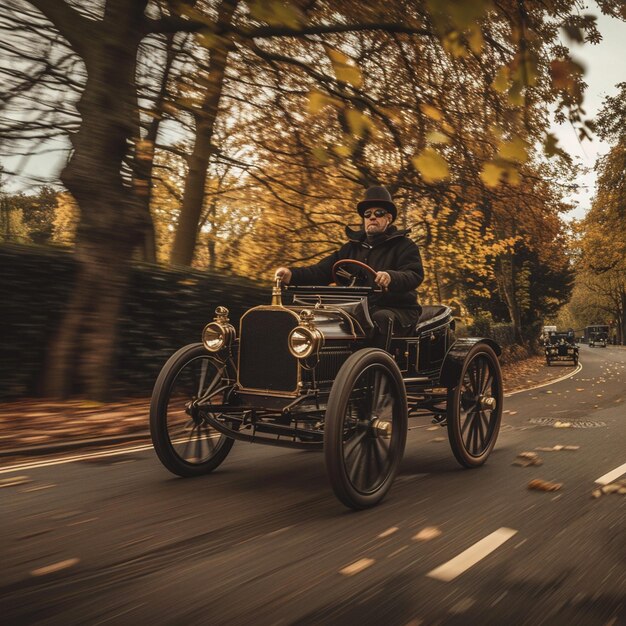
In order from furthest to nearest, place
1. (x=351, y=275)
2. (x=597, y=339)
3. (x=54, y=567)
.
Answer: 1. (x=597, y=339)
2. (x=351, y=275)
3. (x=54, y=567)

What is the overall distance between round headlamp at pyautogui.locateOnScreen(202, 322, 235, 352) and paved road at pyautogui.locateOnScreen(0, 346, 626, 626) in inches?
38.6

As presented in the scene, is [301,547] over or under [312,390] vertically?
under

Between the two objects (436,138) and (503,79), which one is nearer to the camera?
(503,79)

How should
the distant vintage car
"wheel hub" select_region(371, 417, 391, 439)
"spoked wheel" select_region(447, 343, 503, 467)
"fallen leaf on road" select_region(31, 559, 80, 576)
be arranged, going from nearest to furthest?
1. "fallen leaf on road" select_region(31, 559, 80, 576)
2. "wheel hub" select_region(371, 417, 391, 439)
3. "spoked wheel" select_region(447, 343, 503, 467)
4. the distant vintage car

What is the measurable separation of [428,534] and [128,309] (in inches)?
245

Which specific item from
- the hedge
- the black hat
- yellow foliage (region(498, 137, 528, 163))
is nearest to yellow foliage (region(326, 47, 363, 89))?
yellow foliage (region(498, 137, 528, 163))

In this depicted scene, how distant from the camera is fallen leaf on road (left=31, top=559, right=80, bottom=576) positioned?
113 inches

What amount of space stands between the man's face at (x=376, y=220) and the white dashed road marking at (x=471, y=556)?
2722 mm

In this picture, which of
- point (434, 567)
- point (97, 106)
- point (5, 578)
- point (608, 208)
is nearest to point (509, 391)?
point (97, 106)

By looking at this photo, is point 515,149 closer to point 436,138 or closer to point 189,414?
point 436,138

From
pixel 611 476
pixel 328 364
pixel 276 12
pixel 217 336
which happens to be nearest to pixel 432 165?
pixel 276 12

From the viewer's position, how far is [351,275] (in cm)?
520

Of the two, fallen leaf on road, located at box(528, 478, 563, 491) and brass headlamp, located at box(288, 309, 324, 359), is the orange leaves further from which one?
fallen leaf on road, located at box(528, 478, 563, 491)

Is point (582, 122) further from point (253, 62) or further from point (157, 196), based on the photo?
point (157, 196)
